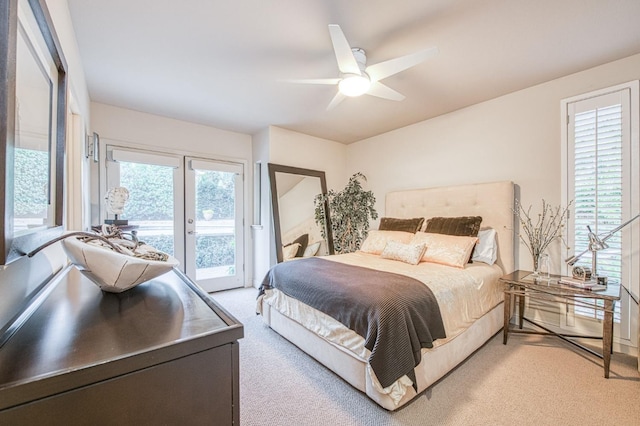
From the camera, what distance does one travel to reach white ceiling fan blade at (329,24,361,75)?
1577 millimetres

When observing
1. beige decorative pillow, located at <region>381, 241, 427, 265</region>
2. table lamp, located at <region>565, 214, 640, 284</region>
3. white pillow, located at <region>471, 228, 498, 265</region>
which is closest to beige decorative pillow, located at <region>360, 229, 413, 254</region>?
beige decorative pillow, located at <region>381, 241, 427, 265</region>

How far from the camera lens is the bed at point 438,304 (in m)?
1.71

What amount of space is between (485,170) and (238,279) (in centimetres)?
370

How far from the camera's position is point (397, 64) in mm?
1883

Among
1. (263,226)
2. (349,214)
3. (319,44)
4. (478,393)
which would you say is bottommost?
(478,393)

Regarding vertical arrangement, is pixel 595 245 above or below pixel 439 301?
above

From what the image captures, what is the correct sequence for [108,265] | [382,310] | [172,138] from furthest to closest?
[172,138] < [382,310] < [108,265]

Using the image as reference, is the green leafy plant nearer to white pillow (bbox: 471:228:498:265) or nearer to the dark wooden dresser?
white pillow (bbox: 471:228:498:265)

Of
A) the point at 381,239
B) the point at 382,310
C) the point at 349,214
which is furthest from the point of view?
the point at 349,214

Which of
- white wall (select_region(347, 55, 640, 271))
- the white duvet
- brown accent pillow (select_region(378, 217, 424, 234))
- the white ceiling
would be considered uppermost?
the white ceiling

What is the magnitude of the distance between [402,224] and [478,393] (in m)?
1.99

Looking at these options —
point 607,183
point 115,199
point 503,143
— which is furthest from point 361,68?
point 115,199

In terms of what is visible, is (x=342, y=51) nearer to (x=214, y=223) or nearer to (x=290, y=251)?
(x=290, y=251)

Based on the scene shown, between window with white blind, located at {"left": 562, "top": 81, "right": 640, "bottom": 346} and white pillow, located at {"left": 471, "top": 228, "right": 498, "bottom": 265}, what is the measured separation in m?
0.59
